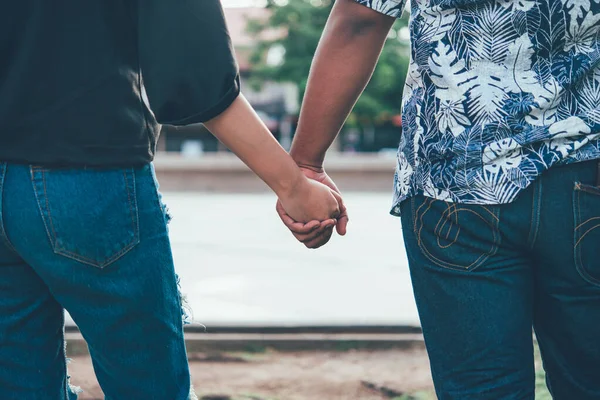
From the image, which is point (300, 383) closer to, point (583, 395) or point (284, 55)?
point (583, 395)

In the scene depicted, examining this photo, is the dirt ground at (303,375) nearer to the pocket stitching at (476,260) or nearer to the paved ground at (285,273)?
the paved ground at (285,273)

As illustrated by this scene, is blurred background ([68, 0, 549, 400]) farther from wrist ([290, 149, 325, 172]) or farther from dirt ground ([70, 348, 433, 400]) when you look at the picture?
wrist ([290, 149, 325, 172])

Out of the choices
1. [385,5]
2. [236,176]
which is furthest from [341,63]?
[236,176]

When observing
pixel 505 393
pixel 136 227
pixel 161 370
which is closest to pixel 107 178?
pixel 136 227

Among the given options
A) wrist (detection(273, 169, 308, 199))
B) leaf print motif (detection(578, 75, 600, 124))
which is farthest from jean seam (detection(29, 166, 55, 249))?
leaf print motif (detection(578, 75, 600, 124))

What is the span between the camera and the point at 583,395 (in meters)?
1.40

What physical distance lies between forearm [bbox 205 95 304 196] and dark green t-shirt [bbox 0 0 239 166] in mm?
52

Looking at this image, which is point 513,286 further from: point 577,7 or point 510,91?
point 577,7

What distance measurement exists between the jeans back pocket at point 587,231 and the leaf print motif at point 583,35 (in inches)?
9.7

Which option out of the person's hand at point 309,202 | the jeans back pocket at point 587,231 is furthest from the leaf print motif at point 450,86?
the person's hand at point 309,202

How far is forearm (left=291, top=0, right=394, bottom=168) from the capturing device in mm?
1521

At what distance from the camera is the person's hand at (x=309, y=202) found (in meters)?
1.60

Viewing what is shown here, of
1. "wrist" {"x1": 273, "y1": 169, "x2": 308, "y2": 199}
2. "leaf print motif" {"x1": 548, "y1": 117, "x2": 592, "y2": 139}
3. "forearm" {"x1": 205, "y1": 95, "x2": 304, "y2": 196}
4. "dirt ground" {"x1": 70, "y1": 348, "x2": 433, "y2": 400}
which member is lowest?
"dirt ground" {"x1": 70, "y1": 348, "x2": 433, "y2": 400}

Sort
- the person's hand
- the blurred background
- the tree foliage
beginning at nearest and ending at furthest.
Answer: the person's hand → the blurred background → the tree foliage
